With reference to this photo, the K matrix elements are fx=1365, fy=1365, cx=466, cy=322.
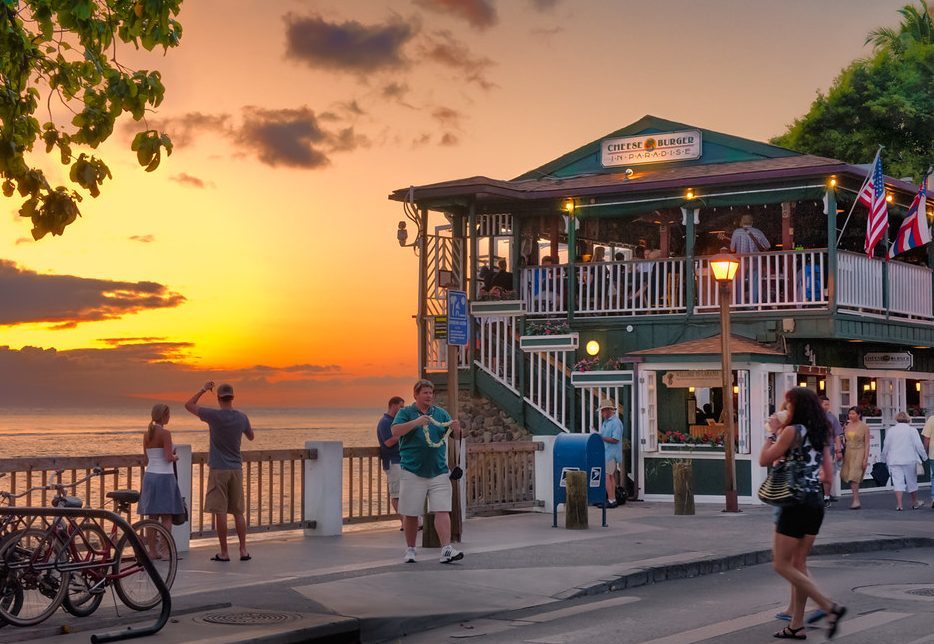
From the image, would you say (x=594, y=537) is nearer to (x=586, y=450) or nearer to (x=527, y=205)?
(x=586, y=450)

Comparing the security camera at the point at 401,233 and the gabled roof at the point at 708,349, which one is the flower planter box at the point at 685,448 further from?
the security camera at the point at 401,233

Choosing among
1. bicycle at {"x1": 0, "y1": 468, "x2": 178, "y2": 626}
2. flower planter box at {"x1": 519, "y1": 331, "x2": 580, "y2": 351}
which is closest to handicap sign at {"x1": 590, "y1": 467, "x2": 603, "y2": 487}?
flower planter box at {"x1": 519, "y1": 331, "x2": 580, "y2": 351}

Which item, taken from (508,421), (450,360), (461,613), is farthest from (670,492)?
(461,613)

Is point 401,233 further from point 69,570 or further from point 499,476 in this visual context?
point 69,570

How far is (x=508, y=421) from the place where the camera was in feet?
90.6

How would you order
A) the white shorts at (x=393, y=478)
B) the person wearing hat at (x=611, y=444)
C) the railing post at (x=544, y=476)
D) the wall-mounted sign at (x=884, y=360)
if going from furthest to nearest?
the wall-mounted sign at (x=884, y=360)
the person wearing hat at (x=611, y=444)
the railing post at (x=544, y=476)
the white shorts at (x=393, y=478)

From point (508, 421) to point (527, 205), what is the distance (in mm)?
4712

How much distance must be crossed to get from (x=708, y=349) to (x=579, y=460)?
5882 millimetres

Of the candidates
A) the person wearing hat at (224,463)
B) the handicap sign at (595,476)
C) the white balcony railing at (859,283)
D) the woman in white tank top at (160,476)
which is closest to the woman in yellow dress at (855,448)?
the white balcony railing at (859,283)

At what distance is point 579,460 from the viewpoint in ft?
62.3

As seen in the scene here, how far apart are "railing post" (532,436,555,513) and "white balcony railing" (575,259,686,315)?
6.65m

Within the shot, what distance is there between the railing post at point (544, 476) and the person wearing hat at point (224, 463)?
7.37 metres

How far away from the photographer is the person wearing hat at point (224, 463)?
14.4 meters

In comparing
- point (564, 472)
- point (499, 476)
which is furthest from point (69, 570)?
point (499, 476)
